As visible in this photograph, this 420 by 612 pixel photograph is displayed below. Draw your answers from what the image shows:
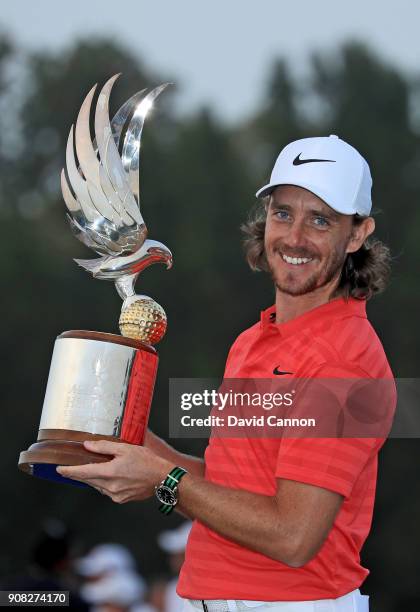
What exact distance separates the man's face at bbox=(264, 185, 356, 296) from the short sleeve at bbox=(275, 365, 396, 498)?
1.49ft

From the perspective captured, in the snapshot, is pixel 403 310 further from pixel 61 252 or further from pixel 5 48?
pixel 5 48

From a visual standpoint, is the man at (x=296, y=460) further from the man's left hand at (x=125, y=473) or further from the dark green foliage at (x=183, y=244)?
the dark green foliage at (x=183, y=244)

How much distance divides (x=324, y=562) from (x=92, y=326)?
A: 83.8 feet

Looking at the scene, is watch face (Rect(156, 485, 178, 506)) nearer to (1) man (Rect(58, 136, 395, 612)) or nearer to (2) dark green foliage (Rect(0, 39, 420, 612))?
(1) man (Rect(58, 136, 395, 612))

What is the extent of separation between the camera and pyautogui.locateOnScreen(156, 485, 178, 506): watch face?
12.3 ft

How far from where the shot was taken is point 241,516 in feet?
12.2

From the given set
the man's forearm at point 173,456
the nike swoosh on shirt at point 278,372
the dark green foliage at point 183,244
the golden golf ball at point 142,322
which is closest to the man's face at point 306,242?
the nike swoosh on shirt at point 278,372

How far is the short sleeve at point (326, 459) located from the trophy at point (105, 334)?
0.55 m

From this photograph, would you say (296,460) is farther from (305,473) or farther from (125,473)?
(125,473)

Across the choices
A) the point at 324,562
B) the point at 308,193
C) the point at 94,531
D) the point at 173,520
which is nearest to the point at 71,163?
the point at 308,193

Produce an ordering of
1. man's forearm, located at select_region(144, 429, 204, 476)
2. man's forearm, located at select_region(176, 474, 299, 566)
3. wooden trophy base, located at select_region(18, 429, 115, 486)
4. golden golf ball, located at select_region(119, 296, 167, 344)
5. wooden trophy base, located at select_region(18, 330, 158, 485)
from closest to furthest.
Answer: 1. man's forearm, located at select_region(176, 474, 299, 566)
2. wooden trophy base, located at select_region(18, 429, 115, 486)
3. wooden trophy base, located at select_region(18, 330, 158, 485)
4. golden golf ball, located at select_region(119, 296, 167, 344)
5. man's forearm, located at select_region(144, 429, 204, 476)

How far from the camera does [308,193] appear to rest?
13.7 feet

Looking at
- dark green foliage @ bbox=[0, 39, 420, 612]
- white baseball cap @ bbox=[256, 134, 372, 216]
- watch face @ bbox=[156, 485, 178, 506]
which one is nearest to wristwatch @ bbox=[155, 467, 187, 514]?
watch face @ bbox=[156, 485, 178, 506]

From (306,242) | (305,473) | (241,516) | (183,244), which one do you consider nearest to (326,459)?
(305,473)
